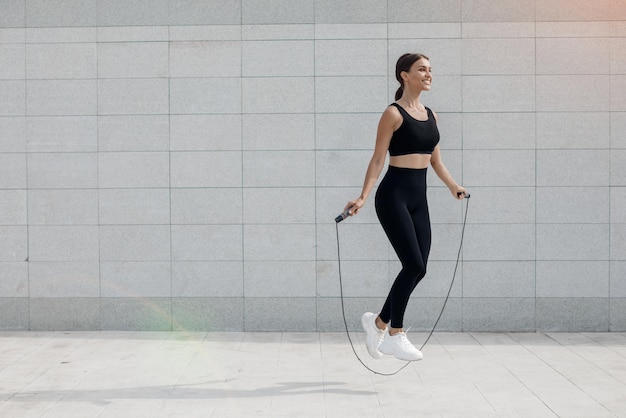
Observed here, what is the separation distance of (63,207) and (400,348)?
11.4 feet

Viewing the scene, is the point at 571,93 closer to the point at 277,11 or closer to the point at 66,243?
the point at 277,11

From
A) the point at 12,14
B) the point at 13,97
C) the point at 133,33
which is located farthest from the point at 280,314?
the point at 12,14

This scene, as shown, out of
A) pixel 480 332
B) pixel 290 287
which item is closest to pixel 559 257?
pixel 480 332

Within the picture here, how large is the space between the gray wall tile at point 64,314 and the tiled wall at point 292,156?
0.02 metres

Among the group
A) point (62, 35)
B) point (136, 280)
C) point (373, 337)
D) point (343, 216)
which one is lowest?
point (373, 337)

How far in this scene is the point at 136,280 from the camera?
6.99 metres

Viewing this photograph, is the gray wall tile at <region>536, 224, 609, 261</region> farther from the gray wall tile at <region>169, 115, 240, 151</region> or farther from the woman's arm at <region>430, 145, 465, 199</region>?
the gray wall tile at <region>169, 115, 240, 151</region>

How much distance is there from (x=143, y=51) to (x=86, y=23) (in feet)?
1.78

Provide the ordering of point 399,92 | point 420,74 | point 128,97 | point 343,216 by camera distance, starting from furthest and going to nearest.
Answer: point 128,97, point 399,92, point 420,74, point 343,216

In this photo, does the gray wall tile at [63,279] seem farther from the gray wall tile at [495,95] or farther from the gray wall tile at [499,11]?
the gray wall tile at [499,11]

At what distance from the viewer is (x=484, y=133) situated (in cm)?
688

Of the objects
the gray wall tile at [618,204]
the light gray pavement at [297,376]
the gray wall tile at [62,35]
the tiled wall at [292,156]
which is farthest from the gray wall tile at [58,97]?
the gray wall tile at [618,204]

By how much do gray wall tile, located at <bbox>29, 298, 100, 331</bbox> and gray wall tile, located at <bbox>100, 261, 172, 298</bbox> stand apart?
18 cm

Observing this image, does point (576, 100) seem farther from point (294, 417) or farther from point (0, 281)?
point (0, 281)
